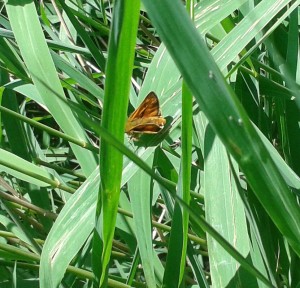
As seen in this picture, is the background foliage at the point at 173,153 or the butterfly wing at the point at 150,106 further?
the butterfly wing at the point at 150,106

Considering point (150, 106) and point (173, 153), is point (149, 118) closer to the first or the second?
point (150, 106)

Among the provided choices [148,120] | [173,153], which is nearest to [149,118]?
[148,120]

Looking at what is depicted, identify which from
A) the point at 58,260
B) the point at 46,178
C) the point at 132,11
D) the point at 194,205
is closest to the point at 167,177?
the point at 194,205

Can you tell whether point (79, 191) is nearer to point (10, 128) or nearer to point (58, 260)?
point (58, 260)

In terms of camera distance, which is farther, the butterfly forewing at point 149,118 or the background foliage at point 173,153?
the butterfly forewing at point 149,118
